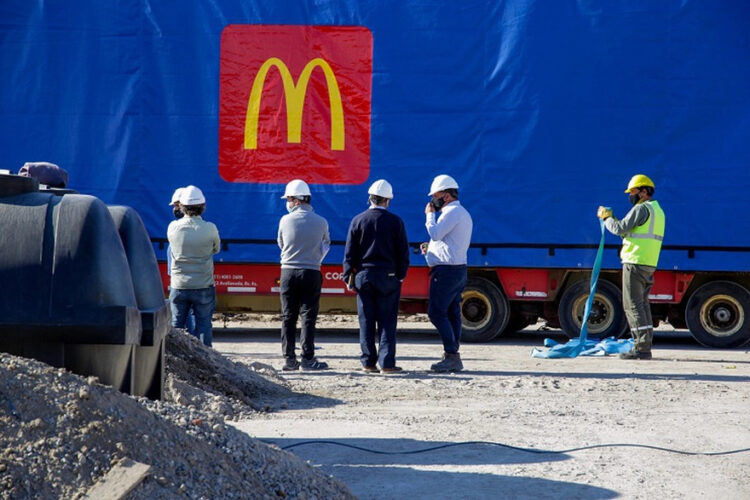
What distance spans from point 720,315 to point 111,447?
37.3 feet

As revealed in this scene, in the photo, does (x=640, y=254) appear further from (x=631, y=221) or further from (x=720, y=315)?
(x=720, y=315)

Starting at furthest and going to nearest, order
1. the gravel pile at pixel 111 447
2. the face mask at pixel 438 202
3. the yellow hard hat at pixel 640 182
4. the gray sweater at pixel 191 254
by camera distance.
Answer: the yellow hard hat at pixel 640 182 → the face mask at pixel 438 202 → the gray sweater at pixel 191 254 → the gravel pile at pixel 111 447

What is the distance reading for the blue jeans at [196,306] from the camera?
35.8ft

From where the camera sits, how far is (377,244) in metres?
11.0

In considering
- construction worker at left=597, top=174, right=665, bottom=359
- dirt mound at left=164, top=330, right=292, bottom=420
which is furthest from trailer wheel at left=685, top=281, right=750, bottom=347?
A: dirt mound at left=164, top=330, right=292, bottom=420

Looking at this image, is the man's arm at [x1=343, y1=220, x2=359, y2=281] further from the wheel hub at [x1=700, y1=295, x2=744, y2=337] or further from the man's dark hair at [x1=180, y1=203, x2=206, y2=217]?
the wheel hub at [x1=700, y1=295, x2=744, y2=337]

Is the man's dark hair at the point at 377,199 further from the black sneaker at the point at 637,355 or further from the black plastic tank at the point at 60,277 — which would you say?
the black plastic tank at the point at 60,277

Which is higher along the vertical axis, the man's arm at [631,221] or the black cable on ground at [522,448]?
the man's arm at [631,221]

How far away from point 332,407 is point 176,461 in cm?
444

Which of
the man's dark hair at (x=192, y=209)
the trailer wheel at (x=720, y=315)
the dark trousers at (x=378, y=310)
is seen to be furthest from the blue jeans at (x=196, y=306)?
the trailer wheel at (x=720, y=315)

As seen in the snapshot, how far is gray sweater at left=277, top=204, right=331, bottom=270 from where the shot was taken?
11.3 metres

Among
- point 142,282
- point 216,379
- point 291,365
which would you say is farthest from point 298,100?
point 142,282

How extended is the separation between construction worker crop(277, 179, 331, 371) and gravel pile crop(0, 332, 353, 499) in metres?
5.98

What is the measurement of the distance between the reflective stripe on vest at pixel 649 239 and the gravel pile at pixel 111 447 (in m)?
8.40
